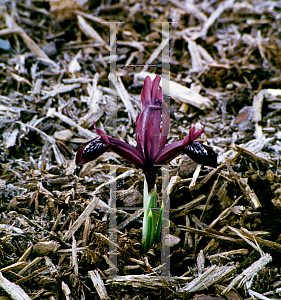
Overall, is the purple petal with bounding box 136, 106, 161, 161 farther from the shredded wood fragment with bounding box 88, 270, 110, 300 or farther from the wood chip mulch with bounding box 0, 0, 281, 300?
the shredded wood fragment with bounding box 88, 270, 110, 300

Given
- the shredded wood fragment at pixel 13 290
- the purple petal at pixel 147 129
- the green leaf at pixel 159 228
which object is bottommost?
the shredded wood fragment at pixel 13 290

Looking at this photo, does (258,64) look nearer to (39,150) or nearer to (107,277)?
(39,150)

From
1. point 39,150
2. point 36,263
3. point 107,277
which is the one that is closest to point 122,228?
point 107,277

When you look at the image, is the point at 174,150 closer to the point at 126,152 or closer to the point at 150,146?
the point at 150,146

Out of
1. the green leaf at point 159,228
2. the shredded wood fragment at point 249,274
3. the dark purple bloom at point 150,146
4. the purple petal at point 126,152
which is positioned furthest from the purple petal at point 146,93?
the shredded wood fragment at point 249,274

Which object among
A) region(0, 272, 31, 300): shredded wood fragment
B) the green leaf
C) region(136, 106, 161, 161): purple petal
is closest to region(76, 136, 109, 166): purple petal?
region(136, 106, 161, 161): purple petal

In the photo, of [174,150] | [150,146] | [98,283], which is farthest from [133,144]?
[98,283]

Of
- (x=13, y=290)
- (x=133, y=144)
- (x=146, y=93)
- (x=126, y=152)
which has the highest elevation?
(x=146, y=93)

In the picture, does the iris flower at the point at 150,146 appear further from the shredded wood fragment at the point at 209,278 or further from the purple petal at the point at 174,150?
the shredded wood fragment at the point at 209,278
